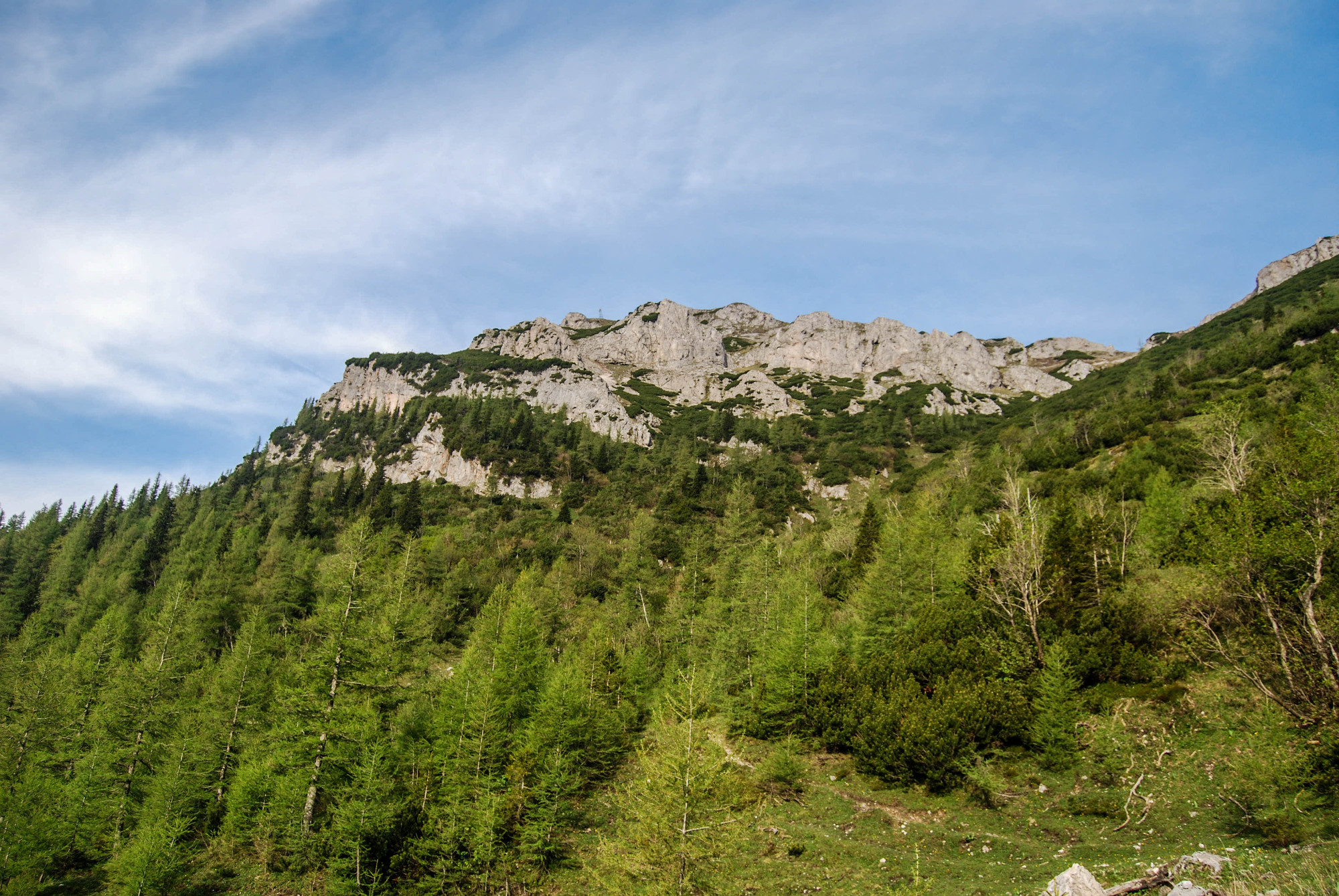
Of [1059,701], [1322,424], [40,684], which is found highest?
[1322,424]

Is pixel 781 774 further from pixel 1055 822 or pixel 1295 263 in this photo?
pixel 1295 263

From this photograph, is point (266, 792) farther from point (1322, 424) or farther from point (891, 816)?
point (1322, 424)

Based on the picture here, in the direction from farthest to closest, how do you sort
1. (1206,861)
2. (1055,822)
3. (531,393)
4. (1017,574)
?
(531,393), (1017,574), (1055,822), (1206,861)

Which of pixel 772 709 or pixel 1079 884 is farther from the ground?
pixel 1079 884

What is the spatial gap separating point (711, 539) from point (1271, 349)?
255 ft

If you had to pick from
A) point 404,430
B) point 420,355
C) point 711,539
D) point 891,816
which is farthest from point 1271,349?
point 420,355

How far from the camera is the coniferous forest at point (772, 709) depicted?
16.8 metres

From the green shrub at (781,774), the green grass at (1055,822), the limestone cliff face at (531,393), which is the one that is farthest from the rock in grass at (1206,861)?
the limestone cliff face at (531,393)

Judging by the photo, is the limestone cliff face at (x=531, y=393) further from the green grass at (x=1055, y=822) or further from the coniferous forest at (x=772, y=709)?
the green grass at (x=1055, y=822)

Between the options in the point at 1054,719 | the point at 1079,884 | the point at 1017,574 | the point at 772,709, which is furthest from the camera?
the point at 772,709

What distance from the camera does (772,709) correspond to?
106 feet

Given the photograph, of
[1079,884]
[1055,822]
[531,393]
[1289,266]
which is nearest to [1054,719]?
[1055,822]

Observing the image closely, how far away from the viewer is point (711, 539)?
73.6 meters

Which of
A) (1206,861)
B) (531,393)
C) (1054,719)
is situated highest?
(531,393)
